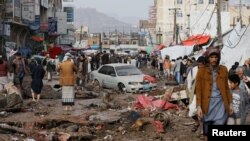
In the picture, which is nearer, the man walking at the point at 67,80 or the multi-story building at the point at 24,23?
the man walking at the point at 67,80

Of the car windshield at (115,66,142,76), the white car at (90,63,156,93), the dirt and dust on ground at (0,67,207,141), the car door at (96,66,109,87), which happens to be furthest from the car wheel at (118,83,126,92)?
the dirt and dust on ground at (0,67,207,141)

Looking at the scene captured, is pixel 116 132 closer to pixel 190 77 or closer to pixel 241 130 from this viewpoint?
pixel 190 77

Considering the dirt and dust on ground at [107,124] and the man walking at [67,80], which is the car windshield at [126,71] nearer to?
the dirt and dust on ground at [107,124]

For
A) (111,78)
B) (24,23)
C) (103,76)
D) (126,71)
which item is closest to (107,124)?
(111,78)

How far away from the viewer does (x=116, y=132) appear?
12.4 metres

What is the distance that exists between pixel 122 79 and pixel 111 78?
102 centimetres

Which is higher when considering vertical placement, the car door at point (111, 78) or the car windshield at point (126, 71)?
the car windshield at point (126, 71)

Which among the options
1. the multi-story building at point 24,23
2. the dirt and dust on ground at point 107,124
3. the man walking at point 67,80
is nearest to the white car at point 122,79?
the dirt and dust on ground at point 107,124

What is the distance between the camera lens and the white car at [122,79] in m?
23.6

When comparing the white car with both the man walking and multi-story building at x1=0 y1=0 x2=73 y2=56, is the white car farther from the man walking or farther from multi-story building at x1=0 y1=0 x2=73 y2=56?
multi-story building at x1=0 y1=0 x2=73 y2=56

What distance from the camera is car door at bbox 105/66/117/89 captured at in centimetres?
2497

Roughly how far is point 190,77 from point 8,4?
33.8 m

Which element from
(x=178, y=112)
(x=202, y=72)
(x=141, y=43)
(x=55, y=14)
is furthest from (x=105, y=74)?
(x=141, y=43)

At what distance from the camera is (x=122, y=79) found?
79.9ft
